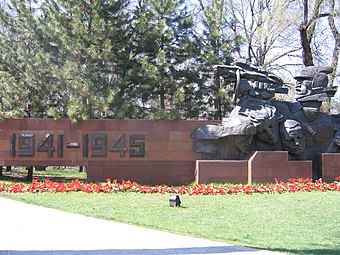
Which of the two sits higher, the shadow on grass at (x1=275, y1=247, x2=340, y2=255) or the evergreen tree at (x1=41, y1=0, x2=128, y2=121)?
the evergreen tree at (x1=41, y1=0, x2=128, y2=121)

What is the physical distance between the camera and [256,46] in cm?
2431

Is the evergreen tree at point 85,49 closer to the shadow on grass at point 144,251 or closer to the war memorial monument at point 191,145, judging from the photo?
the war memorial monument at point 191,145

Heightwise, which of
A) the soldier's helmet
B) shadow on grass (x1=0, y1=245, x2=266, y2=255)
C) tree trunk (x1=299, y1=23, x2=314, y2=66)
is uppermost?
tree trunk (x1=299, y1=23, x2=314, y2=66)

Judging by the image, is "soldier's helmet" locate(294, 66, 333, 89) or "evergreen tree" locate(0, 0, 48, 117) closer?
"evergreen tree" locate(0, 0, 48, 117)

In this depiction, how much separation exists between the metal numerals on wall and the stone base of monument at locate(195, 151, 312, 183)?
2081 millimetres

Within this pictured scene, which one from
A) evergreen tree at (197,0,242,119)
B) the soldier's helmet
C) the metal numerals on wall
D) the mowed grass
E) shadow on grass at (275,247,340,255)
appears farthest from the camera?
evergreen tree at (197,0,242,119)

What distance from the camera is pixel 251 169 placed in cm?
1368

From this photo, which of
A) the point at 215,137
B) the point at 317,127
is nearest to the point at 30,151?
the point at 215,137

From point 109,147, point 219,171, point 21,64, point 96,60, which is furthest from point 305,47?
point 21,64

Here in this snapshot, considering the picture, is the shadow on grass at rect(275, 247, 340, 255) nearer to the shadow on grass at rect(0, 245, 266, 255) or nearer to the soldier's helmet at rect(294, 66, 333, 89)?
the shadow on grass at rect(0, 245, 266, 255)

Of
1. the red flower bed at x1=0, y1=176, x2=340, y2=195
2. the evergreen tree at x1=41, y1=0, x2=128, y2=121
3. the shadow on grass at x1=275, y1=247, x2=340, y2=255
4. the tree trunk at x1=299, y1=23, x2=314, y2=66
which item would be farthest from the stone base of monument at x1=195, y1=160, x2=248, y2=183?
the tree trunk at x1=299, y1=23, x2=314, y2=66

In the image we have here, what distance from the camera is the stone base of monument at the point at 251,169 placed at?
1362cm

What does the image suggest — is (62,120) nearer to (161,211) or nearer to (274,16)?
(161,211)

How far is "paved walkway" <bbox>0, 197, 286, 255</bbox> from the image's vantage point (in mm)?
5699
